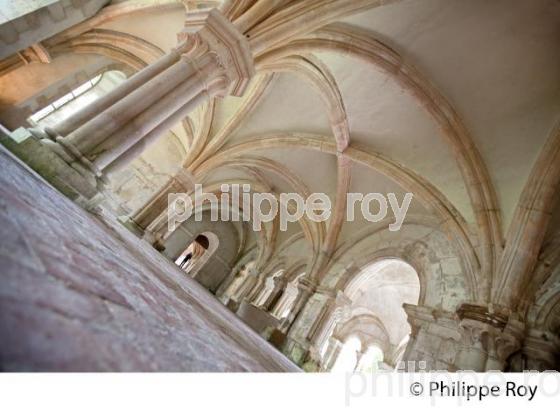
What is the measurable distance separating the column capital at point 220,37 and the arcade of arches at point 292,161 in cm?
2

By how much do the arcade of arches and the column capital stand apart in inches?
0.9

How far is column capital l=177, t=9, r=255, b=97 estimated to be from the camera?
11.8 feet

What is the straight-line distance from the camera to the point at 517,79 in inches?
197

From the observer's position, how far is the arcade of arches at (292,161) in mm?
947

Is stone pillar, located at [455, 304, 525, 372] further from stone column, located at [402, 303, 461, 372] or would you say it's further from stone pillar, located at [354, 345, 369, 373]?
stone pillar, located at [354, 345, 369, 373]

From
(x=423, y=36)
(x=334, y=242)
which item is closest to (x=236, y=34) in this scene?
(x=423, y=36)

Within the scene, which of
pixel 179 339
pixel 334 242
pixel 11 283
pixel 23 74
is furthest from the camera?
pixel 334 242

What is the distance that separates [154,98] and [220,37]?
106 cm

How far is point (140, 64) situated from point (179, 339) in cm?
867

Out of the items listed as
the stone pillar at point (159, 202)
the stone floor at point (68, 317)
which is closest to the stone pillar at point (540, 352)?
the stone floor at point (68, 317)

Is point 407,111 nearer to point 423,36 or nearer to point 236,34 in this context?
point 423,36

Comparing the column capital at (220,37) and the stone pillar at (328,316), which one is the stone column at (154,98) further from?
the stone pillar at (328,316)

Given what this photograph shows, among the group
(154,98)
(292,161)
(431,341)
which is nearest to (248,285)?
(292,161)

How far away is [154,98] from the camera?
11.2 feet
